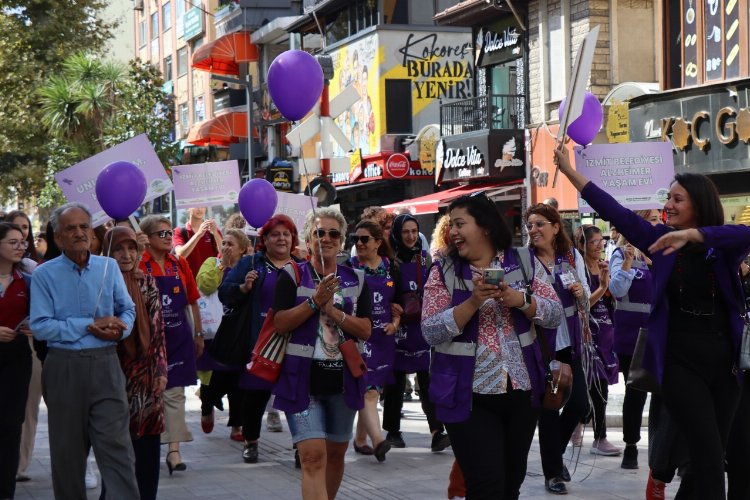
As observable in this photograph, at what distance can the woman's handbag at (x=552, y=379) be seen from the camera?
5.62 metres

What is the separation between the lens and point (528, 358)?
560 centimetres

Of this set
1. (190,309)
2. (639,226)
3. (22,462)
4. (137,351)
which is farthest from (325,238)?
(22,462)

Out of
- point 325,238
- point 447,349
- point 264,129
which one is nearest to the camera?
point 447,349

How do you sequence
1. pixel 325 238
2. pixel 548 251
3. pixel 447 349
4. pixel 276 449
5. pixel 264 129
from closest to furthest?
pixel 447 349 → pixel 325 238 → pixel 548 251 → pixel 276 449 → pixel 264 129

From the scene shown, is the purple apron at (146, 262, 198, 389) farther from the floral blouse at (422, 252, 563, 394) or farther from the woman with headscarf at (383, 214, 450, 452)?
the floral blouse at (422, 252, 563, 394)

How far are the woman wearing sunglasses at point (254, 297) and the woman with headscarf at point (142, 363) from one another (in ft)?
6.25

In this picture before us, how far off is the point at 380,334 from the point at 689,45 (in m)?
13.3

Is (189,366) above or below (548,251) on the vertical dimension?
below

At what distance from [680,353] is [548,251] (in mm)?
2669

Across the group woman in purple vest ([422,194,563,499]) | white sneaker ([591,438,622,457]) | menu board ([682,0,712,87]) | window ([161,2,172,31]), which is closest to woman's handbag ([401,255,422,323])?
white sneaker ([591,438,622,457])

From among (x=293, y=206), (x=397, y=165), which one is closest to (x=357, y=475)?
(x=293, y=206)

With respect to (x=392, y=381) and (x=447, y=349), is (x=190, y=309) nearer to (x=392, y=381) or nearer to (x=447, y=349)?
(x=392, y=381)

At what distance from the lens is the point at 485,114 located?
94.8ft

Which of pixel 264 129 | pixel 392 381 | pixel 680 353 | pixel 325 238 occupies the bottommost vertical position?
pixel 392 381
